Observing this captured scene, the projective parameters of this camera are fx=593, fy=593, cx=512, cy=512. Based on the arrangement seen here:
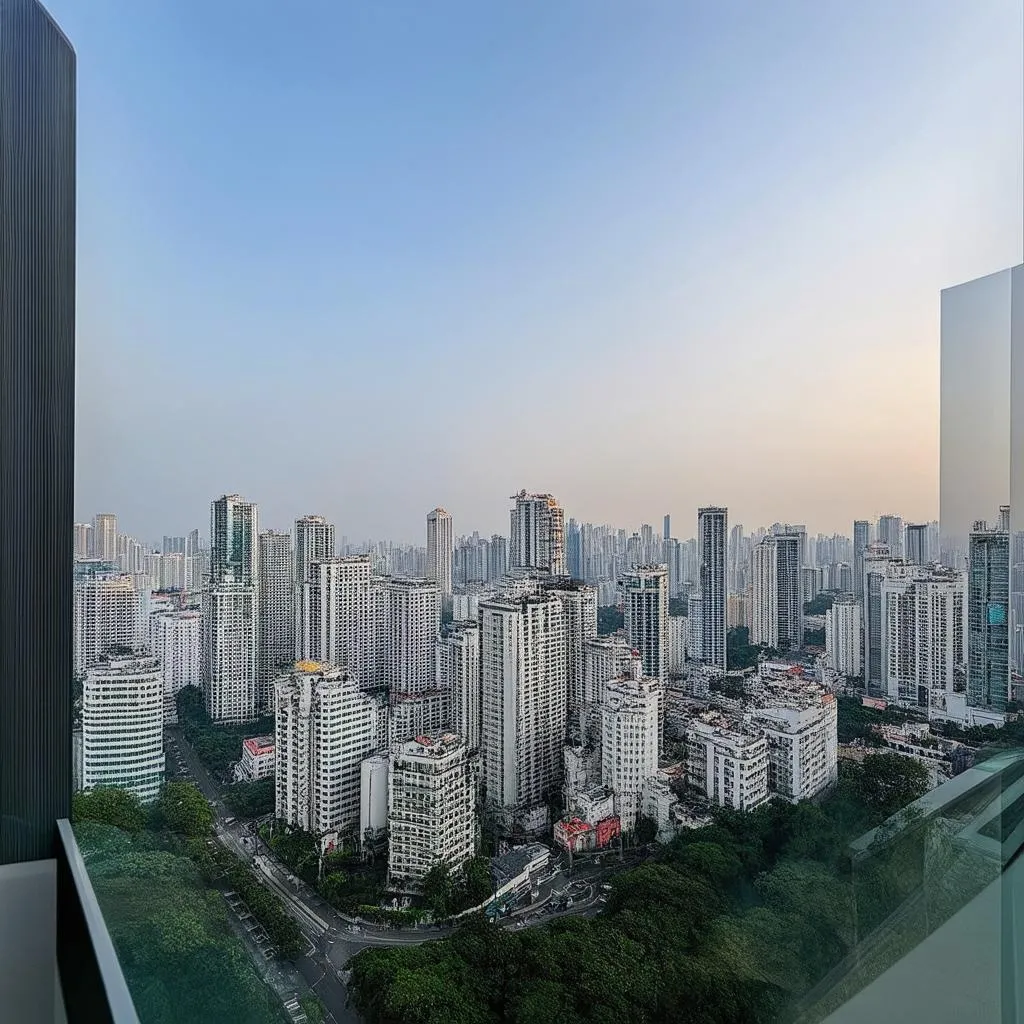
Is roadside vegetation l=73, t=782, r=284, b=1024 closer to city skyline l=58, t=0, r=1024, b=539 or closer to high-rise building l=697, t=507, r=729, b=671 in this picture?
city skyline l=58, t=0, r=1024, b=539

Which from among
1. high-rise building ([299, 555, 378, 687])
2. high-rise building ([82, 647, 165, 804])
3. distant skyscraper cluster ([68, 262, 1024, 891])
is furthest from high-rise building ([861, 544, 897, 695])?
high-rise building ([82, 647, 165, 804])

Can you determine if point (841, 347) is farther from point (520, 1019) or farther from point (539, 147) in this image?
point (520, 1019)

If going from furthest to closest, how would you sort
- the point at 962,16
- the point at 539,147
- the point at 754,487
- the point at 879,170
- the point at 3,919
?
the point at 3,919, the point at 539,147, the point at 754,487, the point at 879,170, the point at 962,16

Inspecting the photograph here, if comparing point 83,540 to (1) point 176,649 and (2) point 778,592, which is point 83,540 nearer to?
(1) point 176,649

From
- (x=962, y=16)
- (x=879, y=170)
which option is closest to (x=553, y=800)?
(x=879, y=170)

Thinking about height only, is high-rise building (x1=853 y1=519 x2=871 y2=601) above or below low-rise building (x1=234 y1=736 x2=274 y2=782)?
above

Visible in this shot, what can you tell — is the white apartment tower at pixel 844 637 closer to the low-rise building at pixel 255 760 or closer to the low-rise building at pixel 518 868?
the low-rise building at pixel 518 868
